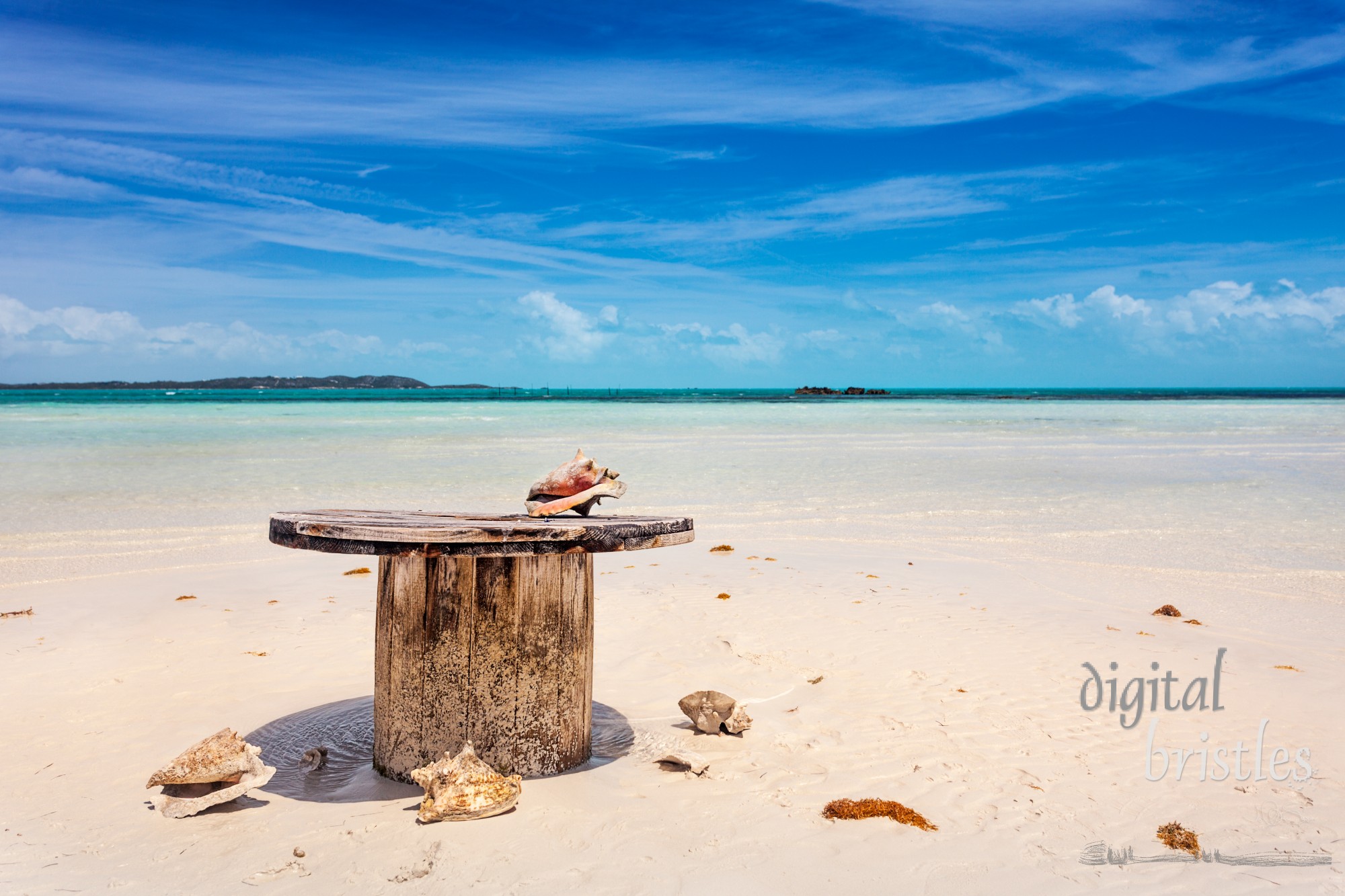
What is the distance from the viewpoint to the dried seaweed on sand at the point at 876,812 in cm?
317

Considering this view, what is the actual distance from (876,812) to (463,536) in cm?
184

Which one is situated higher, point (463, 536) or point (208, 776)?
point (463, 536)

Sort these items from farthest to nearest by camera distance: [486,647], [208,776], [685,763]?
[685,763]
[486,647]
[208,776]

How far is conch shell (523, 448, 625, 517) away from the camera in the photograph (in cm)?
366

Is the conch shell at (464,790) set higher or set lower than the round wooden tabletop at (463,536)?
lower

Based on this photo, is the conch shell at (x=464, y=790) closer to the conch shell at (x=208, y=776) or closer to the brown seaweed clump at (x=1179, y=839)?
the conch shell at (x=208, y=776)

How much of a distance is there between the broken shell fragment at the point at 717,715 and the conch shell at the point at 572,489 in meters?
1.08

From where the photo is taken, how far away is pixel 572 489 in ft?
12.2

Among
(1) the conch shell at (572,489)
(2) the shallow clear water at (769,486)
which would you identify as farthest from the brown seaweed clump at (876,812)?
(2) the shallow clear water at (769,486)

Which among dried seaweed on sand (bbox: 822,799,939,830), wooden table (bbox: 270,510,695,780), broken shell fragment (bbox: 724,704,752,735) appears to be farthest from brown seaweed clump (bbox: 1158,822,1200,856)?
wooden table (bbox: 270,510,695,780)

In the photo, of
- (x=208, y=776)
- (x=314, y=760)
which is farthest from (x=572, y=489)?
(x=208, y=776)

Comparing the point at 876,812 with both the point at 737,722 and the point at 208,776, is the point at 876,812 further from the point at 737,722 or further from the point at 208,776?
the point at 208,776

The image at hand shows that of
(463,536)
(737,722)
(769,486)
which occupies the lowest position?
(737,722)

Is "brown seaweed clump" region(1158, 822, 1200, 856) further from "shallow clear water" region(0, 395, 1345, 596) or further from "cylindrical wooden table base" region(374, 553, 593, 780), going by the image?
"shallow clear water" region(0, 395, 1345, 596)
